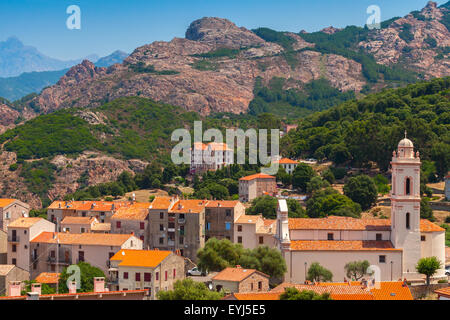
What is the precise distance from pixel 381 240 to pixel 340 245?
12.2 feet

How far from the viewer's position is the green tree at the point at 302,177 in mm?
100938

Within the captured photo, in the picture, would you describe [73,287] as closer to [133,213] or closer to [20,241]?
[20,241]

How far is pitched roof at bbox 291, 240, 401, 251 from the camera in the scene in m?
50.2

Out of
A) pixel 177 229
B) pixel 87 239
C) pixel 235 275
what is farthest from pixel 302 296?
pixel 177 229

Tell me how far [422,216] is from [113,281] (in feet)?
124

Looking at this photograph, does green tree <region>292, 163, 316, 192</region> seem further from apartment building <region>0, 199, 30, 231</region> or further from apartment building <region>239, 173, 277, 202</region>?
apartment building <region>0, 199, 30, 231</region>

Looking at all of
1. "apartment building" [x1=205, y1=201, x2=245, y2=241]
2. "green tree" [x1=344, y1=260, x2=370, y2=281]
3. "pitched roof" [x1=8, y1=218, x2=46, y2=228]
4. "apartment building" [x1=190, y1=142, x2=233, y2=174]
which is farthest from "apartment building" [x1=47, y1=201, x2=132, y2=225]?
"apartment building" [x1=190, y1=142, x2=233, y2=174]

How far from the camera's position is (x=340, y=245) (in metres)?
50.7

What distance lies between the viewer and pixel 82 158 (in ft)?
546

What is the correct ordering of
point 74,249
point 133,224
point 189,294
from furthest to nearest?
point 133,224 < point 74,249 < point 189,294

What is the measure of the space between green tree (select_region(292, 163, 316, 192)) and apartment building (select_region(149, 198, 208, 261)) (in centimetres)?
3733
